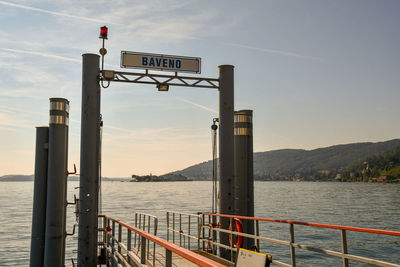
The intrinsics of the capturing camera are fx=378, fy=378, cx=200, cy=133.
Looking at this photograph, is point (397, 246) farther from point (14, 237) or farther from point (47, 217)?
point (14, 237)

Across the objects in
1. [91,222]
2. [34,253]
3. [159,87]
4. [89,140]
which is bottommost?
[34,253]

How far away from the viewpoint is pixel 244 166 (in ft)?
40.7

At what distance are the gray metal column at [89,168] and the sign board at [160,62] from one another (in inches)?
44.2

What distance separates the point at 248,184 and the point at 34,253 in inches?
263

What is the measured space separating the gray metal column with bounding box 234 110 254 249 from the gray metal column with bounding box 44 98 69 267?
5297mm

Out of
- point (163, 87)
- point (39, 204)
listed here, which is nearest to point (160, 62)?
point (163, 87)

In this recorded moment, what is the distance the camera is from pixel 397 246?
2819 cm

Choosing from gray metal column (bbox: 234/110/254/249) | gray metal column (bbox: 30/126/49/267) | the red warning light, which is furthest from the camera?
gray metal column (bbox: 234/110/254/249)

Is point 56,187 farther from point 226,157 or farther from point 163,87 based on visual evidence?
point 226,157

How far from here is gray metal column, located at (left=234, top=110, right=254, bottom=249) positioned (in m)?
12.2

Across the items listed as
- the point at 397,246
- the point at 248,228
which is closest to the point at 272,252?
the point at 397,246

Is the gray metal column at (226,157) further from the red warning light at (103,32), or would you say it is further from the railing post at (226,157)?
the red warning light at (103,32)

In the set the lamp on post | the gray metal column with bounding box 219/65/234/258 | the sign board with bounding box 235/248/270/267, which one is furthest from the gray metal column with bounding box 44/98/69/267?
the sign board with bounding box 235/248/270/267

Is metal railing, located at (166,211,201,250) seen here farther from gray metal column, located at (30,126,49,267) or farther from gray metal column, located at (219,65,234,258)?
gray metal column, located at (30,126,49,267)
